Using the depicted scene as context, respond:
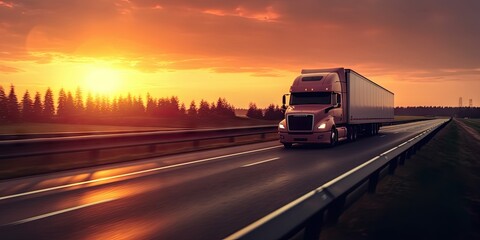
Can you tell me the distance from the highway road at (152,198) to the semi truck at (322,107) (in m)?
6.90

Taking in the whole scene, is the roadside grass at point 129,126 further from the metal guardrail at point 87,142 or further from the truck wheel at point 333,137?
the truck wheel at point 333,137

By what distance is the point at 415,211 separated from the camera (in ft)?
23.9

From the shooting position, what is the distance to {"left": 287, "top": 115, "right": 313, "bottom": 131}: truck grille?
20517 mm

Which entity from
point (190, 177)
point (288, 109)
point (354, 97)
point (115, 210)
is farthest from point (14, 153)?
point (354, 97)

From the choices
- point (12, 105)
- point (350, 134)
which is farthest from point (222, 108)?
point (350, 134)

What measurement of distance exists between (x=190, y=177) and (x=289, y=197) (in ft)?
11.1

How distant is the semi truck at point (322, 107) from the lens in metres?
20.6

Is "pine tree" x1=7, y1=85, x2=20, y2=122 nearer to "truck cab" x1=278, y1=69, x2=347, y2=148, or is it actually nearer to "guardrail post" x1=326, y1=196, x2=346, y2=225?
"truck cab" x1=278, y1=69, x2=347, y2=148

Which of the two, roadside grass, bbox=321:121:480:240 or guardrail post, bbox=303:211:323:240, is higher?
guardrail post, bbox=303:211:323:240

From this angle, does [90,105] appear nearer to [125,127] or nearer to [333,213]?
[125,127]

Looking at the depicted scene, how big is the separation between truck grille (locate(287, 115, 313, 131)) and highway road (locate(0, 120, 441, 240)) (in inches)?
270

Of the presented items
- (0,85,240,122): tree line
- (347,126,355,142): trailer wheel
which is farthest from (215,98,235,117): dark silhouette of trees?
(347,126,355,142): trailer wheel

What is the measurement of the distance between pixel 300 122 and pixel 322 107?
55.5 inches

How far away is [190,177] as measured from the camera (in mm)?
10898
